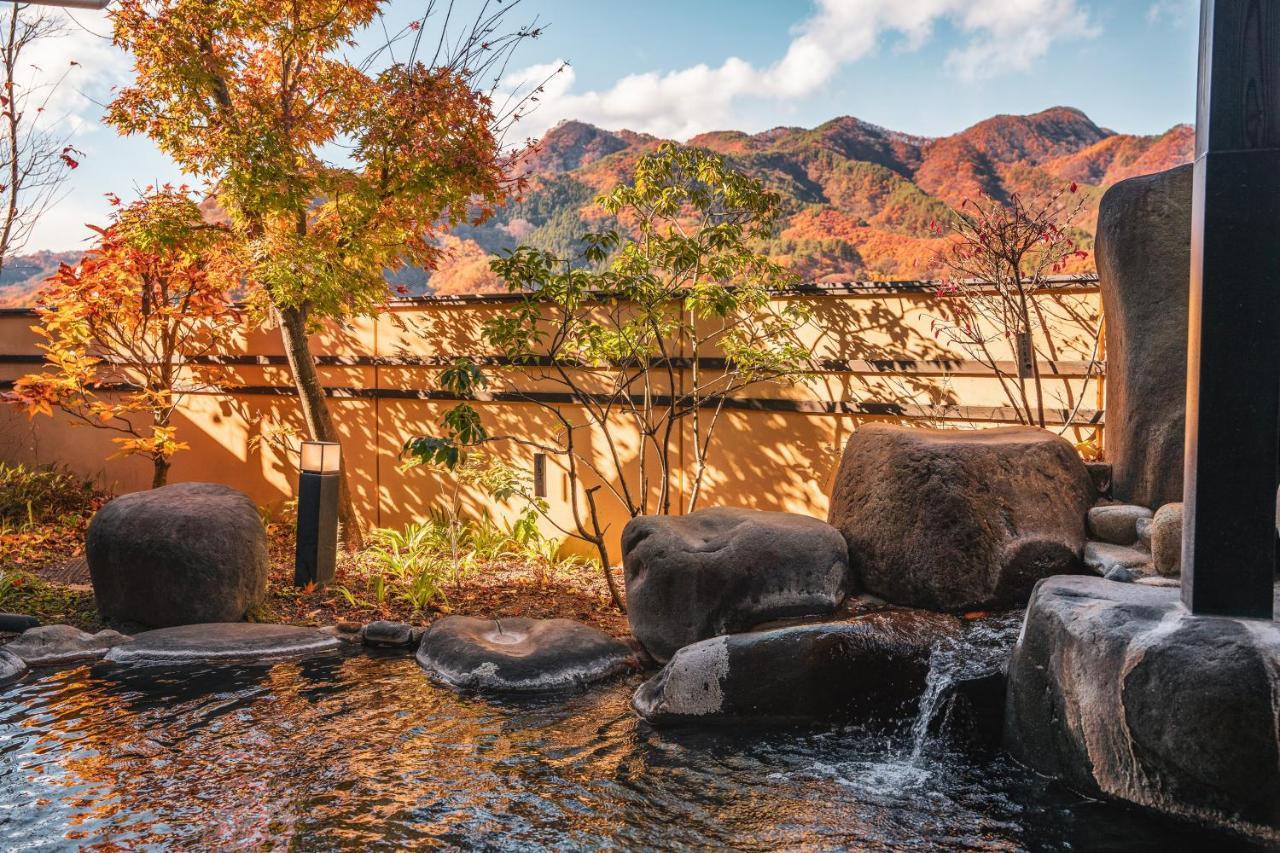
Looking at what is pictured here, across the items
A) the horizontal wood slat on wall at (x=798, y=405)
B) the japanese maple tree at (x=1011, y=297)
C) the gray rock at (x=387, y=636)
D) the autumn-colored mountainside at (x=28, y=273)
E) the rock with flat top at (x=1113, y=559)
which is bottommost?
the gray rock at (x=387, y=636)

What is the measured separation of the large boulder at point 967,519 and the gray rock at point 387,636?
109 inches

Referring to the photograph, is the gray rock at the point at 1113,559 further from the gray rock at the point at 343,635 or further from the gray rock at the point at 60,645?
the gray rock at the point at 60,645

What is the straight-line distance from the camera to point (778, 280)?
6625 mm

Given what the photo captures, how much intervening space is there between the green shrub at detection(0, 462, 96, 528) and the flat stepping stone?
426cm

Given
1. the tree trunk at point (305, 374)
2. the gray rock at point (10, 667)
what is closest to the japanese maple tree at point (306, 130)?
the tree trunk at point (305, 374)

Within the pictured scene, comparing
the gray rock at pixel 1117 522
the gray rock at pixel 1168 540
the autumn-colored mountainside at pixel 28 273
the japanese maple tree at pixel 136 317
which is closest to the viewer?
the gray rock at pixel 1168 540

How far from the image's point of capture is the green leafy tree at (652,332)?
613cm

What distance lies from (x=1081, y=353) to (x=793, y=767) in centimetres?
375

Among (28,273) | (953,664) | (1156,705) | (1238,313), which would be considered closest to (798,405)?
(953,664)

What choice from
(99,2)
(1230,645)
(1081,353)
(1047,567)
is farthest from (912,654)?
(99,2)

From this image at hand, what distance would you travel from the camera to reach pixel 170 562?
5746 mm

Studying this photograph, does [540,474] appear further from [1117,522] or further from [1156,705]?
[1156,705]

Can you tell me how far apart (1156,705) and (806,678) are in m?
1.56

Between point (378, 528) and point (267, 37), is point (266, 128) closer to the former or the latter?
point (267, 37)
